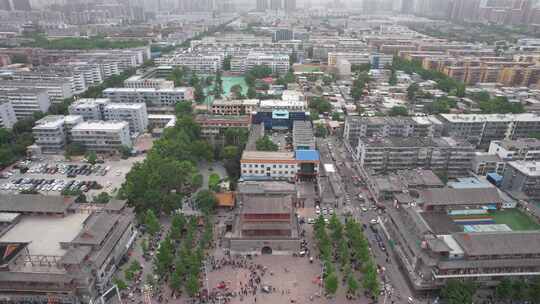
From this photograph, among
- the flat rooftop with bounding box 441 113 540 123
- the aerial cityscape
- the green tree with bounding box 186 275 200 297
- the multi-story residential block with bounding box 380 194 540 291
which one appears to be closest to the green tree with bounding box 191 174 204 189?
the aerial cityscape

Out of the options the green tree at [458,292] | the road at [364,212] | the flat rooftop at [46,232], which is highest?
the flat rooftop at [46,232]

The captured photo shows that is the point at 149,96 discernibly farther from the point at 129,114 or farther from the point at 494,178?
the point at 494,178

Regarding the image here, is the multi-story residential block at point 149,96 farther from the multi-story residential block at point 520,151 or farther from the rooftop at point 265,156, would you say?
the multi-story residential block at point 520,151

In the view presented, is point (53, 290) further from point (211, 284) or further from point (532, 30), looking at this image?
point (532, 30)

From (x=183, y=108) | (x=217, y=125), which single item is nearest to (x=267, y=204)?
(x=217, y=125)

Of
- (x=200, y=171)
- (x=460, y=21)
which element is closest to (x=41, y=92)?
(x=200, y=171)

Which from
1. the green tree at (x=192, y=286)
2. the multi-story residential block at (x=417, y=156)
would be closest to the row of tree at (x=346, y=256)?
the green tree at (x=192, y=286)
